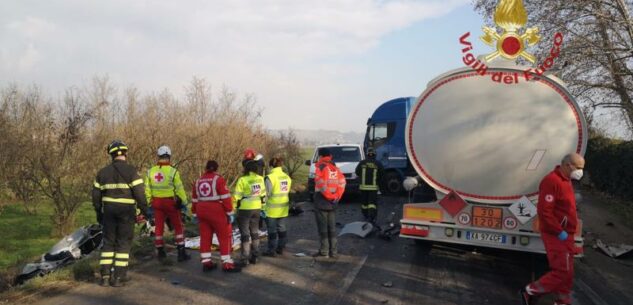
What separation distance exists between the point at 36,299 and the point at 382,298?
411cm

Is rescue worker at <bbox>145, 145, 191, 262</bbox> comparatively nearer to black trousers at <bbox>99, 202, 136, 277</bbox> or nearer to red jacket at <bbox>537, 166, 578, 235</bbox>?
black trousers at <bbox>99, 202, 136, 277</bbox>

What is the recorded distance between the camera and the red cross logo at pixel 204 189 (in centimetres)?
680

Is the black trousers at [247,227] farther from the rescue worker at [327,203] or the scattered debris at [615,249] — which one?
the scattered debris at [615,249]

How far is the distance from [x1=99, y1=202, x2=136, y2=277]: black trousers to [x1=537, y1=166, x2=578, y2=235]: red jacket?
201 inches

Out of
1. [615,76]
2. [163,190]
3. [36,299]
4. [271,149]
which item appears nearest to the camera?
[36,299]

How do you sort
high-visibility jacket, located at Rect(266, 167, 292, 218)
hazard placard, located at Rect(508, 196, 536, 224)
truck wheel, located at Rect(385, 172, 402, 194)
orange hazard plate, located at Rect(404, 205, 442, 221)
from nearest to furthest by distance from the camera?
hazard placard, located at Rect(508, 196, 536, 224) → orange hazard plate, located at Rect(404, 205, 442, 221) → high-visibility jacket, located at Rect(266, 167, 292, 218) → truck wheel, located at Rect(385, 172, 402, 194)

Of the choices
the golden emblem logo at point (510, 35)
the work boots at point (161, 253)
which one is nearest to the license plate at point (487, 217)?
the golden emblem logo at point (510, 35)

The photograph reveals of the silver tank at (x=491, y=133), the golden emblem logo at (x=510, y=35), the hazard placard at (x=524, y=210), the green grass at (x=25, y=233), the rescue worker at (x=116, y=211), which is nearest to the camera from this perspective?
the silver tank at (x=491, y=133)

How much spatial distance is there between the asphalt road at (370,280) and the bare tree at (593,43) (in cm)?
1061

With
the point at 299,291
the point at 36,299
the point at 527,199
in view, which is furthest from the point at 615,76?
the point at 36,299

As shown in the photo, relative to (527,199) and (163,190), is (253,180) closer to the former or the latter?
(163,190)

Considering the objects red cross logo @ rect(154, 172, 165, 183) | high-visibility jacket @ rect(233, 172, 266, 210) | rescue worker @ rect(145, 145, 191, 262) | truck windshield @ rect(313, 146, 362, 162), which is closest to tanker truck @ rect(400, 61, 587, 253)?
high-visibility jacket @ rect(233, 172, 266, 210)

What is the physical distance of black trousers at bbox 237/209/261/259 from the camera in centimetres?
734

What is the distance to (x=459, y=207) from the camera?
6543mm
